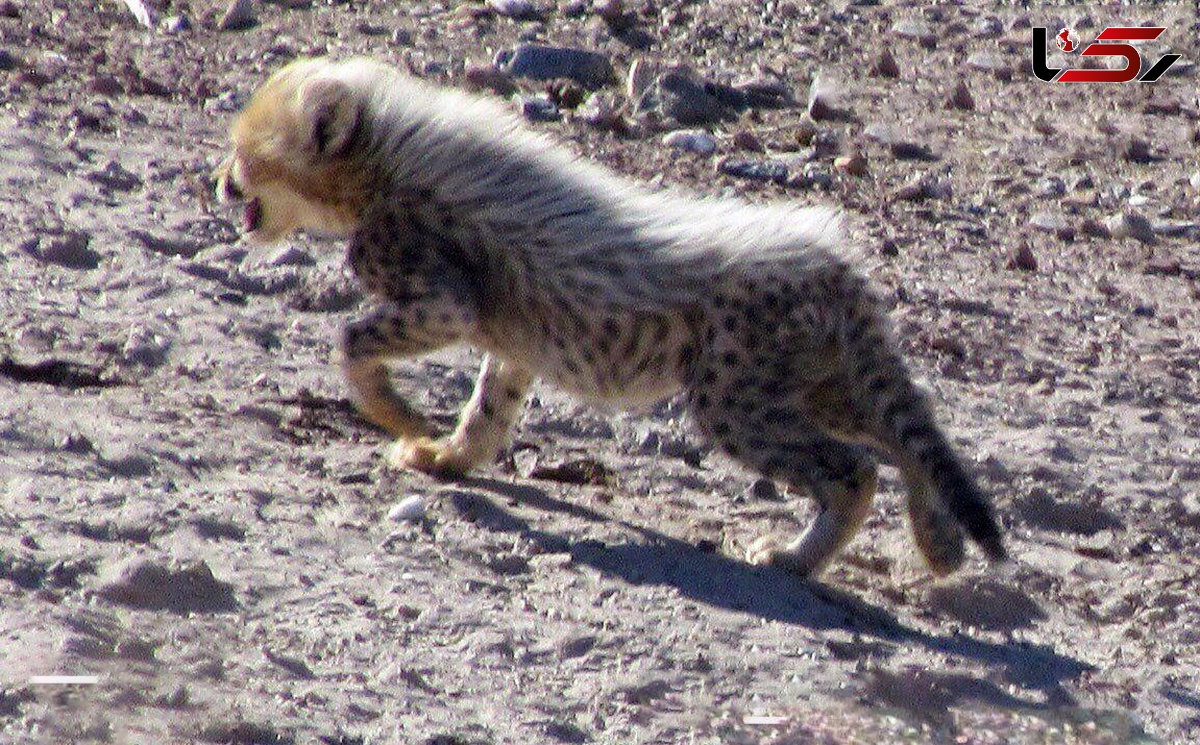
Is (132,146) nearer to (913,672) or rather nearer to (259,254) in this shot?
(259,254)

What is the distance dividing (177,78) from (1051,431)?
13.0 feet

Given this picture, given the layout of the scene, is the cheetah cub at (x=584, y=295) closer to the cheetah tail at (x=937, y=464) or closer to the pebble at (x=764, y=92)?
the cheetah tail at (x=937, y=464)

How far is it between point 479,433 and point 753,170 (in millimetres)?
2726

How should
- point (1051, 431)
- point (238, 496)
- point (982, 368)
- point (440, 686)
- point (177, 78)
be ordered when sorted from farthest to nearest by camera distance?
point (177, 78) → point (982, 368) → point (1051, 431) → point (238, 496) → point (440, 686)

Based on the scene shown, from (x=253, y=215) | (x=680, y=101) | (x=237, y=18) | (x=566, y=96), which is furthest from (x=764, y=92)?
(x=253, y=215)

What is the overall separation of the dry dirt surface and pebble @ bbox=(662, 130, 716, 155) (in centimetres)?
3

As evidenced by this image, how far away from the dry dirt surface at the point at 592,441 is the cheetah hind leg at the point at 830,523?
10 centimetres

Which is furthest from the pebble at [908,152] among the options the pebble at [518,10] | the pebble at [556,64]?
the pebble at [518,10]

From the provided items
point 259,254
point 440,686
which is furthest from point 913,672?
point 259,254

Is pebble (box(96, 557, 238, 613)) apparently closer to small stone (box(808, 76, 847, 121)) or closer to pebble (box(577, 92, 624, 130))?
pebble (box(577, 92, 624, 130))

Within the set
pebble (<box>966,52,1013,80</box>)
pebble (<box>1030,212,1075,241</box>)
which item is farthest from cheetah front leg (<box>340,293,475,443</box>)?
pebble (<box>966,52,1013,80</box>)

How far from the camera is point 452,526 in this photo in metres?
5.66

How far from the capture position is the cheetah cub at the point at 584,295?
5.67 m

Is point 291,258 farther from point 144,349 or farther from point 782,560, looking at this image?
point 782,560
